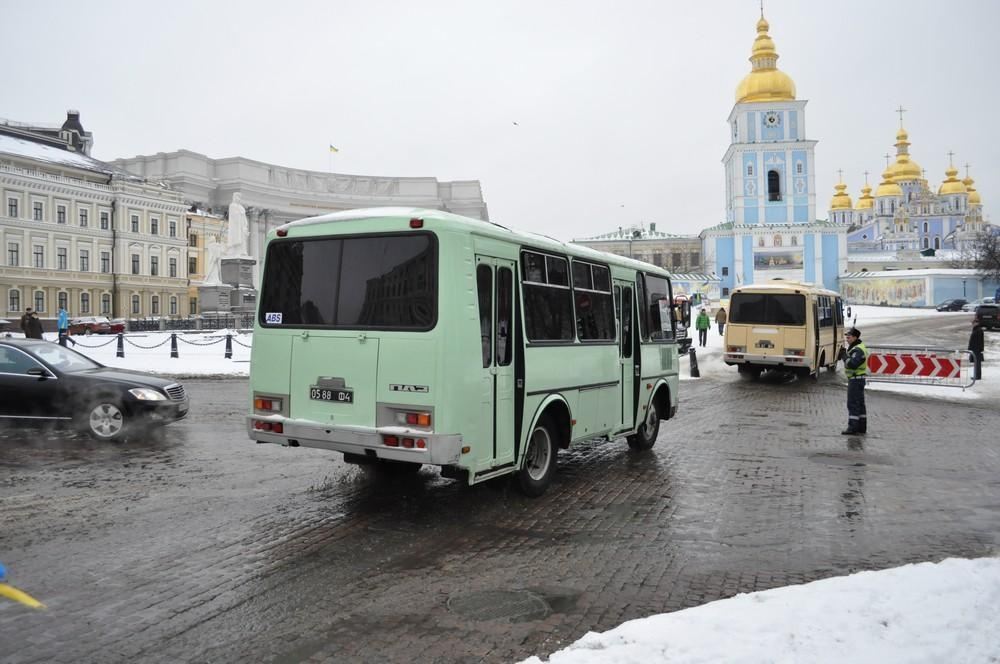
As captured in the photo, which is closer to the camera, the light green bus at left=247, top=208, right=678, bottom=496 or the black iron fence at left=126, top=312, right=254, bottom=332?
the light green bus at left=247, top=208, right=678, bottom=496

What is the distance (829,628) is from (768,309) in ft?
64.3

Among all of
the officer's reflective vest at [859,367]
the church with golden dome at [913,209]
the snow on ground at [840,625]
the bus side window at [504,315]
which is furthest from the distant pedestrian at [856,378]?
the church with golden dome at [913,209]

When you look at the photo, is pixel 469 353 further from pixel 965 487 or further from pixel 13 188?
pixel 13 188

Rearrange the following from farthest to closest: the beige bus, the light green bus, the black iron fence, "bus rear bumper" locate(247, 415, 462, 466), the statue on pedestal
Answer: the statue on pedestal → the black iron fence → the beige bus → the light green bus → "bus rear bumper" locate(247, 415, 462, 466)

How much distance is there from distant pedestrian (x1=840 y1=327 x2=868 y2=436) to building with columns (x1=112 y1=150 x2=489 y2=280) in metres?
85.7

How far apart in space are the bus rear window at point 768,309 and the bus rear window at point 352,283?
60.1 feet

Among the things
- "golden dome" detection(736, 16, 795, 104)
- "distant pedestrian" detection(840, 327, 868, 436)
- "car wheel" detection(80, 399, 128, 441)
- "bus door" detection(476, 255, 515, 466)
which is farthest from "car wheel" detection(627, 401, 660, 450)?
"golden dome" detection(736, 16, 795, 104)

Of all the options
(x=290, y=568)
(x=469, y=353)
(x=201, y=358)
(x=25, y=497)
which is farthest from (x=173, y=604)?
(x=201, y=358)

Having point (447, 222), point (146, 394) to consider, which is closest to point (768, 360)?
point (146, 394)

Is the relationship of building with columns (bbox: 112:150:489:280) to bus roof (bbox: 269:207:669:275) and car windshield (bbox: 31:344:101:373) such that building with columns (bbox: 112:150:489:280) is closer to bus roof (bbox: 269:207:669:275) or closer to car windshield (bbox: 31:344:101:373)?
car windshield (bbox: 31:344:101:373)

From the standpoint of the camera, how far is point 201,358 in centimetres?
2844

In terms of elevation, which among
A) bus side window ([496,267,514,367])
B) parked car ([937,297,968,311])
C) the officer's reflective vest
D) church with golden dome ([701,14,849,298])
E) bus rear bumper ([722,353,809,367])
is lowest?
bus rear bumper ([722,353,809,367])

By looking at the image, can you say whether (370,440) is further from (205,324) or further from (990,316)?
(990,316)

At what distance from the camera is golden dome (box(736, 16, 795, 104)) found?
92.6 m
